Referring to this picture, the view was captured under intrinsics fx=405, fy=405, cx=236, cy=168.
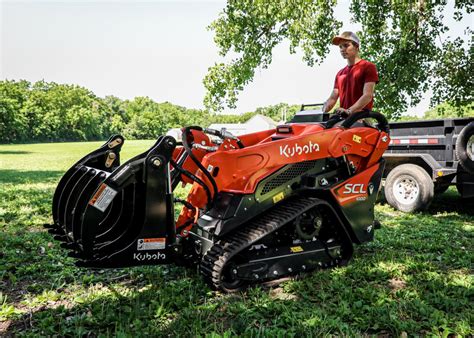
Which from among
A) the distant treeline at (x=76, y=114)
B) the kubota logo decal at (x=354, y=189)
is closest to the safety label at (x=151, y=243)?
the kubota logo decal at (x=354, y=189)

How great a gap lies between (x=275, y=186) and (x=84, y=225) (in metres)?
1.78

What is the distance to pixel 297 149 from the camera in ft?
13.2

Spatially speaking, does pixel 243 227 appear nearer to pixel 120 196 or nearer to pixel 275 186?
pixel 275 186

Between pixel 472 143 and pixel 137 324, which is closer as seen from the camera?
pixel 137 324

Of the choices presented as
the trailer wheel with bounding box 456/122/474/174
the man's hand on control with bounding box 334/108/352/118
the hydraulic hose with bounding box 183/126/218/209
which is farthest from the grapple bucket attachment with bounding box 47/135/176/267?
the trailer wheel with bounding box 456/122/474/174

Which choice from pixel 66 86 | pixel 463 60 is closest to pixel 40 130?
pixel 66 86

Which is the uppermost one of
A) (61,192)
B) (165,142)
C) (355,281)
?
(165,142)

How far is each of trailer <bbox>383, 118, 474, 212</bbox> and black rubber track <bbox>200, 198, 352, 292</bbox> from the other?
4.59 metres

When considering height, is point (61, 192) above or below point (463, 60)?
below

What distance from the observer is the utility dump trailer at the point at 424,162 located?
24.3ft

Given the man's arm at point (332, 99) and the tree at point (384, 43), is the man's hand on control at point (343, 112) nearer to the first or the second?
the man's arm at point (332, 99)

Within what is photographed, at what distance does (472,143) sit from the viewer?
6922mm

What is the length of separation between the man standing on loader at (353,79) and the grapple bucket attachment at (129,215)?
8.09ft

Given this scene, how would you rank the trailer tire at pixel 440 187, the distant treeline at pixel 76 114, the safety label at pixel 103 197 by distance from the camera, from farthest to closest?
the distant treeline at pixel 76 114
the trailer tire at pixel 440 187
the safety label at pixel 103 197
